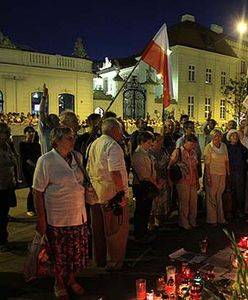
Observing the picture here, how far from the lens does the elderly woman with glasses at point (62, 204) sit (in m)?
3.96

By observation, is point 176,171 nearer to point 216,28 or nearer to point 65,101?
point 65,101

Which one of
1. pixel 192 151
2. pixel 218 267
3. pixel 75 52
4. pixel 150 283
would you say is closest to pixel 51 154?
pixel 150 283

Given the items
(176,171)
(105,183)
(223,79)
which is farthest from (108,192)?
(223,79)

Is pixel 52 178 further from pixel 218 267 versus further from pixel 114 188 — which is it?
pixel 218 267

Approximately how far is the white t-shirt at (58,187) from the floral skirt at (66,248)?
77mm

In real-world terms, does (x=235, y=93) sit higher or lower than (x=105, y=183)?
higher

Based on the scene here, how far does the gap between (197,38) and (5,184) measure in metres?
34.7

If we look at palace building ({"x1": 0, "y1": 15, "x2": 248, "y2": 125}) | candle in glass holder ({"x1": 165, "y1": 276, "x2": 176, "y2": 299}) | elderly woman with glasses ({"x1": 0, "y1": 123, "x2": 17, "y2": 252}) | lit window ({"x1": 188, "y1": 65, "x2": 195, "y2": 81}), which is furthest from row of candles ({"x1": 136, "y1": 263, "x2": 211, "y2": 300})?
lit window ({"x1": 188, "y1": 65, "x2": 195, "y2": 81})

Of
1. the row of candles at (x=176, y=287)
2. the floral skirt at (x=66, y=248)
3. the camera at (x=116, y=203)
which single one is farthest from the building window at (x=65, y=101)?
the row of candles at (x=176, y=287)

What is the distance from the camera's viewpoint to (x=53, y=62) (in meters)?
22.0

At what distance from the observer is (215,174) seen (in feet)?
23.7

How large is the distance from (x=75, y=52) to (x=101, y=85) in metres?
13.5

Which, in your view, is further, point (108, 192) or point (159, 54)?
point (159, 54)

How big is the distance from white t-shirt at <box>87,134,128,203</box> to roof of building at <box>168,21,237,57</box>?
31454 mm
